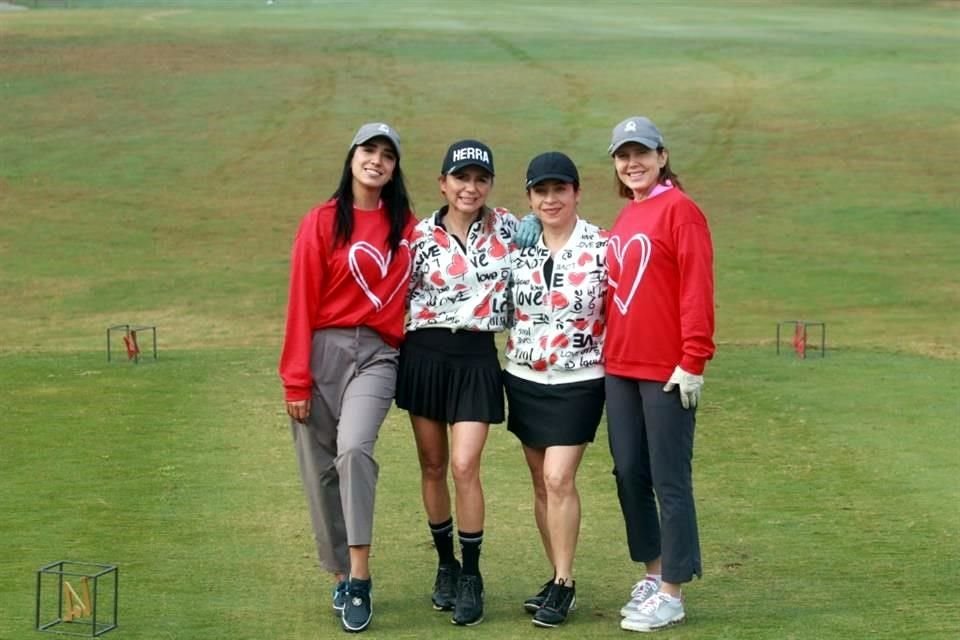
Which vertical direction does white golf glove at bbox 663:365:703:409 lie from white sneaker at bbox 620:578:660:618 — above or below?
above

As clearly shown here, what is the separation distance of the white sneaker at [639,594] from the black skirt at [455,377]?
90cm

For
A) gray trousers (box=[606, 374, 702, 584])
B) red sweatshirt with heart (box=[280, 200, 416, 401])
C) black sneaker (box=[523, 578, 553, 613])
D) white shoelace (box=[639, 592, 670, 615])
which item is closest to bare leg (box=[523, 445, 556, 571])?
black sneaker (box=[523, 578, 553, 613])

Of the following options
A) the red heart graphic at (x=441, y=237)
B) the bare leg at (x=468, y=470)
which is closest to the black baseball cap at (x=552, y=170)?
the red heart graphic at (x=441, y=237)

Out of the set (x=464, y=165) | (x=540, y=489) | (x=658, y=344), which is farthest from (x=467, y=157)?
(x=540, y=489)

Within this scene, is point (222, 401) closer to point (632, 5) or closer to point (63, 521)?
point (63, 521)

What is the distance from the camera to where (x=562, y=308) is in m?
7.27

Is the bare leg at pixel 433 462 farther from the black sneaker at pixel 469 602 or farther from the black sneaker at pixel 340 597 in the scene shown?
the black sneaker at pixel 340 597

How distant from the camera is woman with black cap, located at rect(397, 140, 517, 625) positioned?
7.34 meters

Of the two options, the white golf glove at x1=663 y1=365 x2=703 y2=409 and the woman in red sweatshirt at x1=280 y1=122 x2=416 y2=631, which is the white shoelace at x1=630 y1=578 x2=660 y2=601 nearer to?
the white golf glove at x1=663 y1=365 x2=703 y2=409

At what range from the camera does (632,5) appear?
2400 inches

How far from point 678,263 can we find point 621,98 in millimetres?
30066

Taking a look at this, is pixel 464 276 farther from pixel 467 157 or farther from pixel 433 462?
pixel 433 462

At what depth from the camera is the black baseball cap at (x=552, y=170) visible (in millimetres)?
7281

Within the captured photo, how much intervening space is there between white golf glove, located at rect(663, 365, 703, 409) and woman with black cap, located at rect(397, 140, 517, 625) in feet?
2.46
